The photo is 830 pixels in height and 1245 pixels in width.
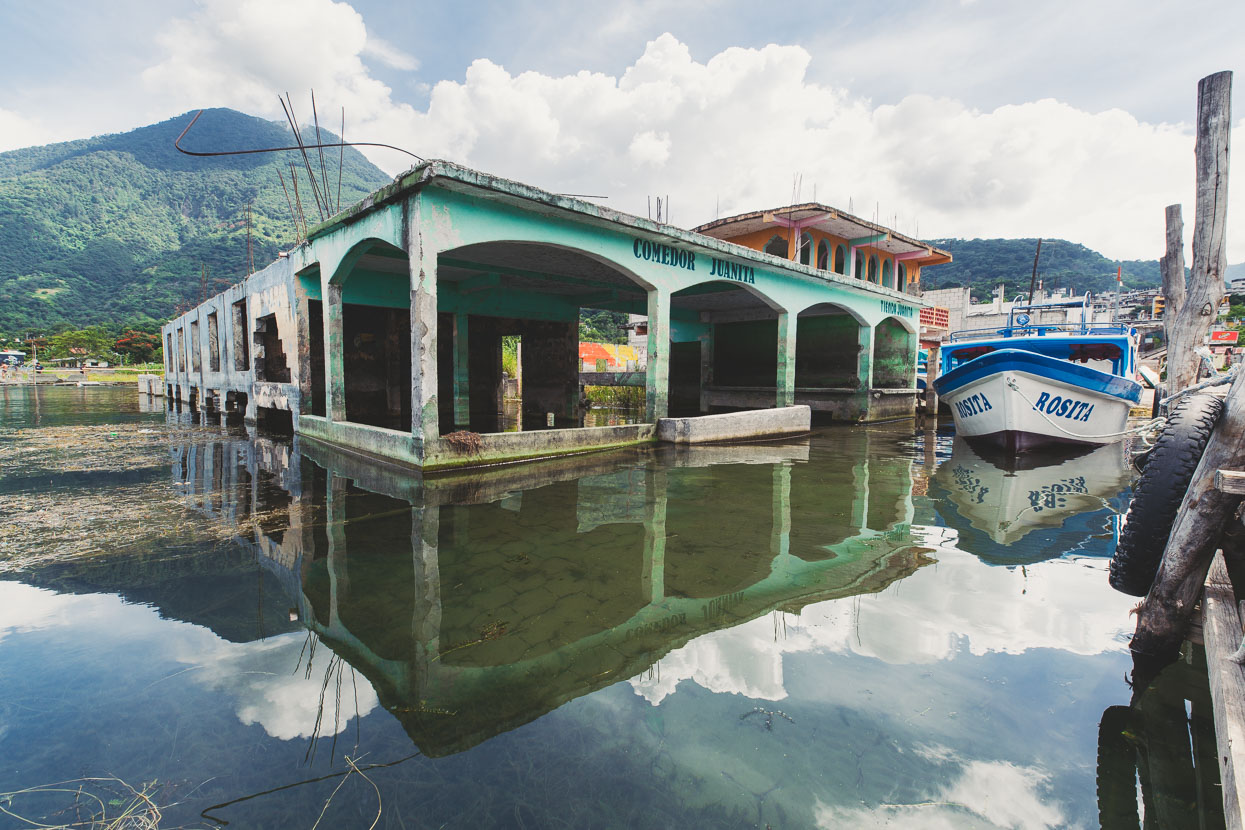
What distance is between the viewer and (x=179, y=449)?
→ 8516mm

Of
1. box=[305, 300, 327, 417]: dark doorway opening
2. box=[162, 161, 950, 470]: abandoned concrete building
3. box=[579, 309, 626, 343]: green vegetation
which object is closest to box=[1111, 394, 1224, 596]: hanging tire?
box=[162, 161, 950, 470]: abandoned concrete building

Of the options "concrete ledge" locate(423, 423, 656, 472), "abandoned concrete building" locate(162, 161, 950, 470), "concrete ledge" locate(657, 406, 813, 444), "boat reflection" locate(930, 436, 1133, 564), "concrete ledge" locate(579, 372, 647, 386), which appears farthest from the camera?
"concrete ledge" locate(579, 372, 647, 386)

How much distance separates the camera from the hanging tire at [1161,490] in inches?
101

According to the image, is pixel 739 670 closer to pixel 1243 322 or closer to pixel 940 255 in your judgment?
pixel 940 255

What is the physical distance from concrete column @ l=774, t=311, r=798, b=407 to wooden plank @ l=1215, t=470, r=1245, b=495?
9.76m

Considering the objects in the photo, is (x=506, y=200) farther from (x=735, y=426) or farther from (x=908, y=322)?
(x=908, y=322)

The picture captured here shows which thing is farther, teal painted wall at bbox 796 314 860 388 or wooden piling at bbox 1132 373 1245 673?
teal painted wall at bbox 796 314 860 388

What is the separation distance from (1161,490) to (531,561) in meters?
3.47

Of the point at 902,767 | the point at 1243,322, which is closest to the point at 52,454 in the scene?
the point at 902,767

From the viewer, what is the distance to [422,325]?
21.0 feet

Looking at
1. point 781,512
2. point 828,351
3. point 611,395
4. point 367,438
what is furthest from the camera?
point 611,395

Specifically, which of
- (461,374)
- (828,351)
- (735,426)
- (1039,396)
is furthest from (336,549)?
(828,351)

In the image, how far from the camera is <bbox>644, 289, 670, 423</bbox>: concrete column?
9.24 m

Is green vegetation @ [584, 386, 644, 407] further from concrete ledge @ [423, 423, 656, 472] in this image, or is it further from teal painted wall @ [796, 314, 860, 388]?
concrete ledge @ [423, 423, 656, 472]
